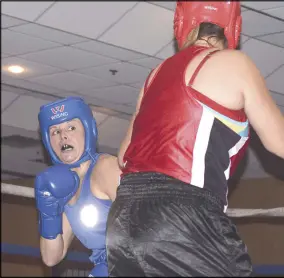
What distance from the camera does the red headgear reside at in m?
1.85

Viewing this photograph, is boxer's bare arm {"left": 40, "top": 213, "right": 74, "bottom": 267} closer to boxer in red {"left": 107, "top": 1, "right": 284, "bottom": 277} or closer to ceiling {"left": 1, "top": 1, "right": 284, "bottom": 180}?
boxer in red {"left": 107, "top": 1, "right": 284, "bottom": 277}

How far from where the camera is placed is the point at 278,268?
4.13m

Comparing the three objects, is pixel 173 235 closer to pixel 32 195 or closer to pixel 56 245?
pixel 56 245

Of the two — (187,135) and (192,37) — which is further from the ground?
(192,37)

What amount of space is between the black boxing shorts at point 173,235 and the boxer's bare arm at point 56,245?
0.88 metres

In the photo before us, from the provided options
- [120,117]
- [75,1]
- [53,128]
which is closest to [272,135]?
[53,128]

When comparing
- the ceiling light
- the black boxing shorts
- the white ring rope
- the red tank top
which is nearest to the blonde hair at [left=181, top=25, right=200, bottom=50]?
the red tank top

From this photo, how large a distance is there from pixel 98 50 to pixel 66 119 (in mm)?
2346

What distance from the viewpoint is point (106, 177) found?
234 cm

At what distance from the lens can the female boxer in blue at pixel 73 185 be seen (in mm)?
2395

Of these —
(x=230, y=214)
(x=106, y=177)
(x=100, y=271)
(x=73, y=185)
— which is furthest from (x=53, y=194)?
(x=230, y=214)

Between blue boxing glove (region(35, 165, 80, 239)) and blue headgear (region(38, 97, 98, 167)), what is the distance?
0.31 ft

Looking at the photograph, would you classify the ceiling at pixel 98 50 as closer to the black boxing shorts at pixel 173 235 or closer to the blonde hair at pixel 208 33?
the blonde hair at pixel 208 33

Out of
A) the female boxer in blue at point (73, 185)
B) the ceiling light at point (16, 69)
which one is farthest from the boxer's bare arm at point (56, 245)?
the ceiling light at point (16, 69)
